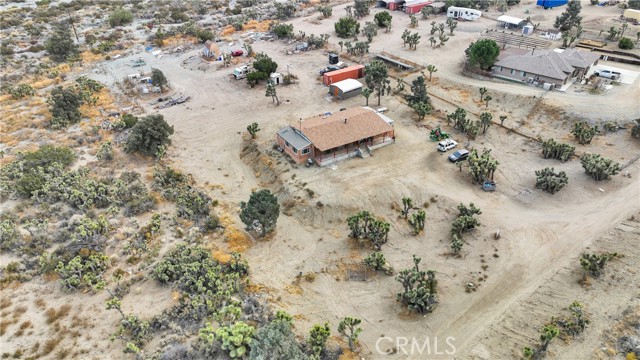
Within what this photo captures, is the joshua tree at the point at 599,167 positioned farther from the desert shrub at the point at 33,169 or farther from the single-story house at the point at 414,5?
the single-story house at the point at 414,5

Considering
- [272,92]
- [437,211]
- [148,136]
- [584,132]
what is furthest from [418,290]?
[272,92]

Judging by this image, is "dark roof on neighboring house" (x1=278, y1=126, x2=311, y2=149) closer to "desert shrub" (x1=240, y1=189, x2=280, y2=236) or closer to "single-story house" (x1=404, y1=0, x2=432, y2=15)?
"desert shrub" (x1=240, y1=189, x2=280, y2=236)

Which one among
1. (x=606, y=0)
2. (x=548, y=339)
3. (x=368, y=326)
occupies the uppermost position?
(x=606, y=0)

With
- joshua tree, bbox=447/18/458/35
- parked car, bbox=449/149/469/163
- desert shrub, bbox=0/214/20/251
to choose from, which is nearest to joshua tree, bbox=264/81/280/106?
parked car, bbox=449/149/469/163

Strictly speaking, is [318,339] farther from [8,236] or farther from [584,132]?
[584,132]

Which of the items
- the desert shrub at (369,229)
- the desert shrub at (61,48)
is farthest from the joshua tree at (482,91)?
the desert shrub at (61,48)

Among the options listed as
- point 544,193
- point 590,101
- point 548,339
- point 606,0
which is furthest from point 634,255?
point 606,0

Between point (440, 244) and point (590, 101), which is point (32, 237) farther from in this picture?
point (590, 101)
